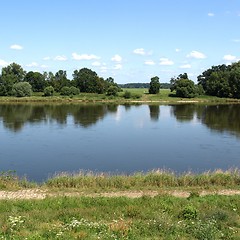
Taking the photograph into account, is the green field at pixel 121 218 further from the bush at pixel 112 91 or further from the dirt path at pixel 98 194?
the bush at pixel 112 91

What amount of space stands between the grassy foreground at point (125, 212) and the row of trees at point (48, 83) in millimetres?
85526

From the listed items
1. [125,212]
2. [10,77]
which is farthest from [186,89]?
[125,212]

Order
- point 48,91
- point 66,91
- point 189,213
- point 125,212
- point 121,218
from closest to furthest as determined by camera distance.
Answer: point 121,218 < point 189,213 < point 125,212 < point 48,91 < point 66,91

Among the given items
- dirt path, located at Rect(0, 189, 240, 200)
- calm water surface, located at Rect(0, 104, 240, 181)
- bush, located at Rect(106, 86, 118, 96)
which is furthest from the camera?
bush, located at Rect(106, 86, 118, 96)

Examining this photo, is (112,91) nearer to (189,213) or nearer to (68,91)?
(68,91)

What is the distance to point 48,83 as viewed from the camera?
110750 mm

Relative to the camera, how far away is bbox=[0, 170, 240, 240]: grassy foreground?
379 inches

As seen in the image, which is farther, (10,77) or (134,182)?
(10,77)

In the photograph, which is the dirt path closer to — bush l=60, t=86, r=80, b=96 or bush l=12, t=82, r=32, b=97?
bush l=12, t=82, r=32, b=97

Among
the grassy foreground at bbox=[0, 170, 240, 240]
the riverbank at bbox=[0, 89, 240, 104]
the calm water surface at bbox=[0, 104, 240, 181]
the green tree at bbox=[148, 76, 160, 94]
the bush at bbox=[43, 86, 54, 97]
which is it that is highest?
the green tree at bbox=[148, 76, 160, 94]

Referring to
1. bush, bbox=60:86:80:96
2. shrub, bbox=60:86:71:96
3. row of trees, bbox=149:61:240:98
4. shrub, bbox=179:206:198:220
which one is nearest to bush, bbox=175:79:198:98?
row of trees, bbox=149:61:240:98

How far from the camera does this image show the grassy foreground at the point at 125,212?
9.62 metres

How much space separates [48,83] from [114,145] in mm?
79116

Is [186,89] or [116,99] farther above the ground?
[186,89]
